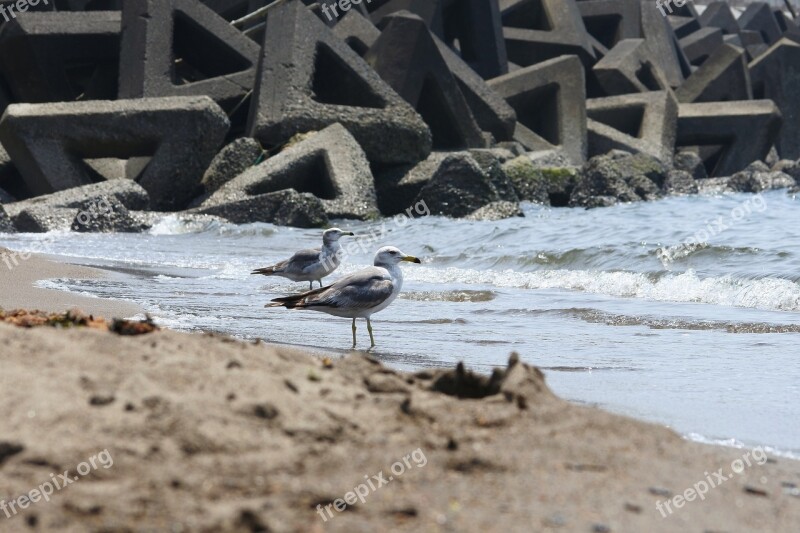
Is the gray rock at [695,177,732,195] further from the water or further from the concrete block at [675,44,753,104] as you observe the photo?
the water

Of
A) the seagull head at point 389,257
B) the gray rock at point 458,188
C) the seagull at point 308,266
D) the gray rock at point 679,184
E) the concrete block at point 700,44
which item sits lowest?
the gray rock at point 679,184

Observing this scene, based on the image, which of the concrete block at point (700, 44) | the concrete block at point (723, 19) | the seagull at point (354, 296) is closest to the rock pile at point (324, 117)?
the concrete block at point (700, 44)

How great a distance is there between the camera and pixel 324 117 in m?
16.0

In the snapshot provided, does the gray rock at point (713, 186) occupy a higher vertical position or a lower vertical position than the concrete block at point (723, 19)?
lower

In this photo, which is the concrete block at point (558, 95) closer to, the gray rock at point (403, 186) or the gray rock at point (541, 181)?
the gray rock at point (541, 181)

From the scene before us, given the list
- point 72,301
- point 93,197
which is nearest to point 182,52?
point 93,197

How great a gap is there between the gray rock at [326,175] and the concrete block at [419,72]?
8.06 ft

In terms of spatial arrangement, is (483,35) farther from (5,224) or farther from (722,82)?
(5,224)

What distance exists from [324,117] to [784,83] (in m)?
14.9

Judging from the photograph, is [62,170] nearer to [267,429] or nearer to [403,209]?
[403,209]

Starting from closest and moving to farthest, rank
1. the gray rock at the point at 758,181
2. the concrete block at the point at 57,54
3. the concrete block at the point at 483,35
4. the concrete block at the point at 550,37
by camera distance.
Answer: the concrete block at the point at 57,54, the gray rock at the point at 758,181, the concrete block at the point at 483,35, the concrete block at the point at 550,37

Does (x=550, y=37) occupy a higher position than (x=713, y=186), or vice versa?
(x=550, y=37)

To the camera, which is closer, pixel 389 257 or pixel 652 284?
pixel 389 257

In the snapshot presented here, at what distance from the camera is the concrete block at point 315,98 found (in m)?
15.8
